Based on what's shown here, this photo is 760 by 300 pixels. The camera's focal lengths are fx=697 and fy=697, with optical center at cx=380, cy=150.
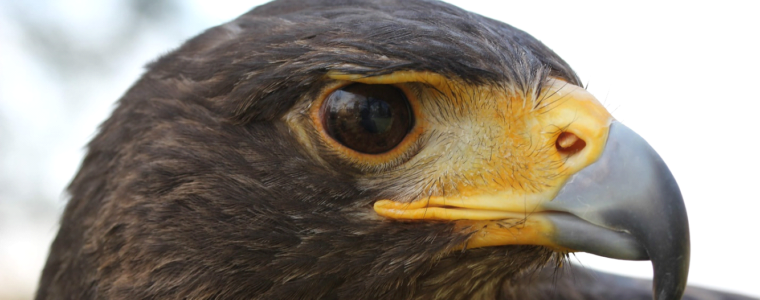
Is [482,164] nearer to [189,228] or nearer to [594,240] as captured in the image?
[594,240]

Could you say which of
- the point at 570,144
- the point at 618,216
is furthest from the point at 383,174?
the point at 618,216

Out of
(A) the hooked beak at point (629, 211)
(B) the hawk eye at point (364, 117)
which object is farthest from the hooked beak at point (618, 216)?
(B) the hawk eye at point (364, 117)

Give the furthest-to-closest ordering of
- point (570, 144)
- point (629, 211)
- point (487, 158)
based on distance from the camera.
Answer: point (487, 158) < point (570, 144) < point (629, 211)

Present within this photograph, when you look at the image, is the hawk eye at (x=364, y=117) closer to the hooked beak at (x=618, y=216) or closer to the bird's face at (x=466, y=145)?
the bird's face at (x=466, y=145)

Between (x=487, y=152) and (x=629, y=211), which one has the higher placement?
(x=487, y=152)

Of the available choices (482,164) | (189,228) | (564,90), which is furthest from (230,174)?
(564,90)

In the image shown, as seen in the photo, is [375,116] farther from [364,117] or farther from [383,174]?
[383,174]

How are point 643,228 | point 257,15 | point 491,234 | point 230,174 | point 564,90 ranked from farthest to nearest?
1. point 257,15
2. point 230,174
3. point 564,90
4. point 491,234
5. point 643,228
